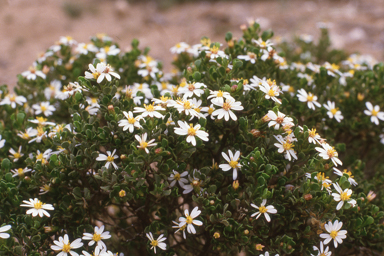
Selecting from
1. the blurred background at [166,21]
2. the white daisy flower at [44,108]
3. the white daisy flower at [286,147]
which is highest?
the white daisy flower at [286,147]

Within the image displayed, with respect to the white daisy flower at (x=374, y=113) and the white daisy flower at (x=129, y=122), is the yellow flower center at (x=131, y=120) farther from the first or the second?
the white daisy flower at (x=374, y=113)

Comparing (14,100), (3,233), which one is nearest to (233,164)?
(3,233)

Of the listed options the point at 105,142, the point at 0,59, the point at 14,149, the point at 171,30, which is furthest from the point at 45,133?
the point at 171,30

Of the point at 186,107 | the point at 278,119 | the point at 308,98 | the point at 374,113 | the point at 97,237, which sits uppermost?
the point at 186,107

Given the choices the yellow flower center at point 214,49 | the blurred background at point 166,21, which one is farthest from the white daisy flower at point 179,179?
the blurred background at point 166,21

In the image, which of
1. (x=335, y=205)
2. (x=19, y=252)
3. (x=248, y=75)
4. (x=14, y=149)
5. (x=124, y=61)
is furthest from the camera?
(x=124, y=61)

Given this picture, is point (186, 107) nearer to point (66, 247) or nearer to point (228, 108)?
point (228, 108)

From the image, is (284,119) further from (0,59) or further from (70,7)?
(70,7)

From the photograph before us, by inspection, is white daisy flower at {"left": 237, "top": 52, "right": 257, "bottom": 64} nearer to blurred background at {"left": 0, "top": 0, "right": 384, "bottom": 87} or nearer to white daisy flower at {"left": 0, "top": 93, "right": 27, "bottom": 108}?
white daisy flower at {"left": 0, "top": 93, "right": 27, "bottom": 108}
